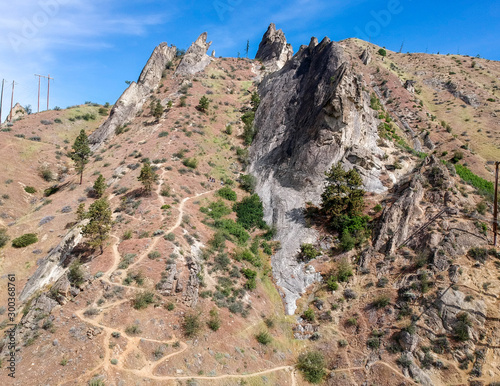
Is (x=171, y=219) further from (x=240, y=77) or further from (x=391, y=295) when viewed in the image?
(x=240, y=77)

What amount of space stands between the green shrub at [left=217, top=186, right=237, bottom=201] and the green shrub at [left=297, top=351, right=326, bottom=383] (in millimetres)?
20372

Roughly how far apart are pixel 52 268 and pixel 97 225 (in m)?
5.41

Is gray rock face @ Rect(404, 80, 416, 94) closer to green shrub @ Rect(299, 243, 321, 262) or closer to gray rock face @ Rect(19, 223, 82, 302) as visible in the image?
green shrub @ Rect(299, 243, 321, 262)

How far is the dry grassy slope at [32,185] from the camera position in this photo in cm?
2628

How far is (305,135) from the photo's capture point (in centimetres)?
3806

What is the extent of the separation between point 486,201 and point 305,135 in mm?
21105

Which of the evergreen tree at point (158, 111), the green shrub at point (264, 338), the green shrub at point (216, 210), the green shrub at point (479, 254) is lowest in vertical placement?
the green shrub at point (264, 338)

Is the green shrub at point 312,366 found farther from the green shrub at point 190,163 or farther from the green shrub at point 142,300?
the green shrub at point 190,163

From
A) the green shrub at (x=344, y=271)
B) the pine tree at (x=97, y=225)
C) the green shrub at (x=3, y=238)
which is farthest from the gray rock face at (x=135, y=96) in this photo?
the green shrub at (x=344, y=271)

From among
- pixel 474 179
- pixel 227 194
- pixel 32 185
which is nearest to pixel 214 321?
pixel 227 194

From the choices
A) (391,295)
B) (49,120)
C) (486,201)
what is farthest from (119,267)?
(49,120)

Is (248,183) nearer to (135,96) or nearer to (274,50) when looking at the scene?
(135,96)

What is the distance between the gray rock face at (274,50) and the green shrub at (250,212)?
5576 centimetres

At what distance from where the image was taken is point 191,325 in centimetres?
1758
